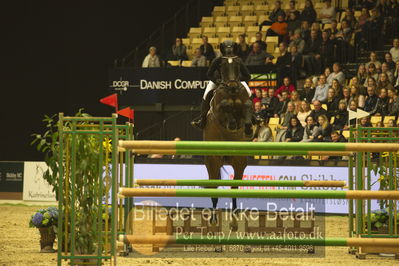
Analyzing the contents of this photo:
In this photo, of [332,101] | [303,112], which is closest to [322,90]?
[332,101]

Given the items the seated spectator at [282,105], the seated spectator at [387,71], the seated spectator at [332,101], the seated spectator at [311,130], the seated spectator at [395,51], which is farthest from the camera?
the seated spectator at [282,105]

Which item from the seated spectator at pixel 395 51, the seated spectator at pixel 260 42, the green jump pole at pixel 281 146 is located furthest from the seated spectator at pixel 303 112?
the green jump pole at pixel 281 146

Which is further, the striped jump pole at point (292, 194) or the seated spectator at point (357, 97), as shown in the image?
the seated spectator at point (357, 97)

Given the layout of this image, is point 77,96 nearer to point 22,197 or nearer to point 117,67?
point 117,67

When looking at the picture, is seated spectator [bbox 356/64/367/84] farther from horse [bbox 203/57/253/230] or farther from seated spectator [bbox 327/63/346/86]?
horse [bbox 203/57/253/230]

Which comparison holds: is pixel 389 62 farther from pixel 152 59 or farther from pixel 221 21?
pixel 221 21

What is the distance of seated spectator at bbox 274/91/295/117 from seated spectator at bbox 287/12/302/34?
251cm

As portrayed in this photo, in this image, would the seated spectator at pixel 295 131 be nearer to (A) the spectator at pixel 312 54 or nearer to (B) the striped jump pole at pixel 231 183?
(A) the spectator at pixel 312 54

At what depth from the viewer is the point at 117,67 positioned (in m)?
16.4

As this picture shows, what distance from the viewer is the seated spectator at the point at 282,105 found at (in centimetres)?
1433

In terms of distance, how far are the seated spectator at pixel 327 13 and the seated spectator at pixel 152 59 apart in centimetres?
415

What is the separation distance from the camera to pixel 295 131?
43.2ft

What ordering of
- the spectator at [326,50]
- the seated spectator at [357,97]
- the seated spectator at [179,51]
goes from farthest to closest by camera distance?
the seated spectator at [179,51], the spectator at [326,50], the seated spectator at [357,97]

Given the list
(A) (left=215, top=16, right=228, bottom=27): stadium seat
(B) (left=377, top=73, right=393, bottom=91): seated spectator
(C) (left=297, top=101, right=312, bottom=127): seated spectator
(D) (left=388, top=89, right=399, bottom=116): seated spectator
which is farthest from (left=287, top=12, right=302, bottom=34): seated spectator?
(D) (left=388, top=89, right=399, bottom=116): seated spectator
